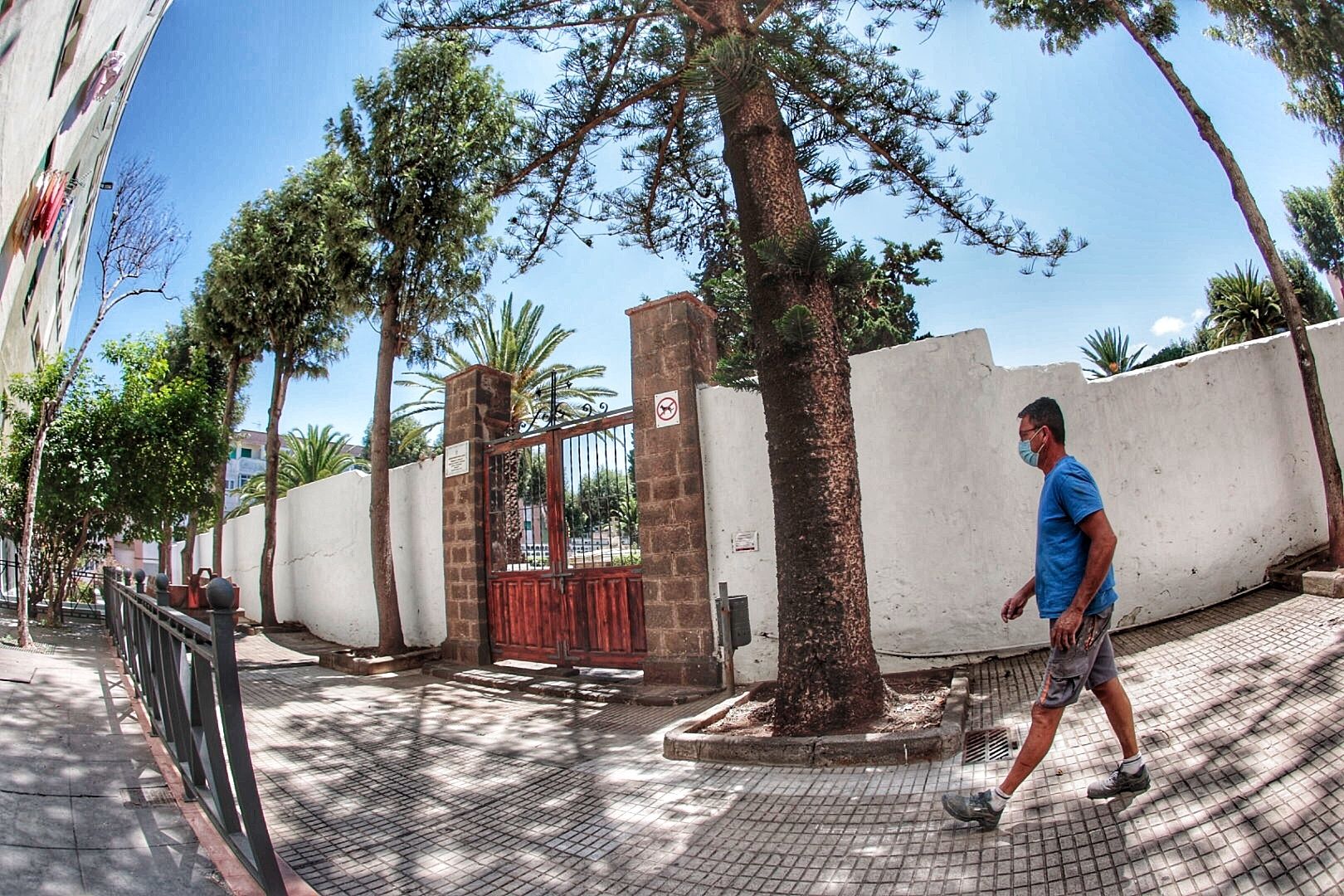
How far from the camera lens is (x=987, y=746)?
146 inches

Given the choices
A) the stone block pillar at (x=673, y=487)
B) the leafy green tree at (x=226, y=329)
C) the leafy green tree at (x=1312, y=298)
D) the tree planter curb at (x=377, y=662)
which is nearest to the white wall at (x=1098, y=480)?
the stone block pillar at (x=673, y=487)

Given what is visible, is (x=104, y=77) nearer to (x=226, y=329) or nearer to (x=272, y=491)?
(x=226, y=329)

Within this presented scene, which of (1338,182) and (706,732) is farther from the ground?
(1338,182)

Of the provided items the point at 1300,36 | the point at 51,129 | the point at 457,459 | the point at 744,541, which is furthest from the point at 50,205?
the point at 1300,36

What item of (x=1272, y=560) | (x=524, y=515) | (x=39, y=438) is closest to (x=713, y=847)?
(x=1272, y=560)

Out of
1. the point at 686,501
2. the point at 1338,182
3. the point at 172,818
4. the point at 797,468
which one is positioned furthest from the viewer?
the point at 1338,182

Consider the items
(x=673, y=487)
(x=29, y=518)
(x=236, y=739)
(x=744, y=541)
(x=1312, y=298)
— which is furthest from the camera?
(x=1312, y=298)

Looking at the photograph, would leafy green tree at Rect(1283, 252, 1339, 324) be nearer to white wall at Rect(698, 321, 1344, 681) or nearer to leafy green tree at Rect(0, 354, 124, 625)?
white wall at Rect(698, 321, 1344, 681)

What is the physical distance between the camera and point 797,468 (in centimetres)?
446

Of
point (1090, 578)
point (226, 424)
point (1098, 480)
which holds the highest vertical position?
point (226, 424)

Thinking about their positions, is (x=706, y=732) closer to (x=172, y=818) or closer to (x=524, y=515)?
(x=172, y=818)

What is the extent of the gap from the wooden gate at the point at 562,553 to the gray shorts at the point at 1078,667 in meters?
4.93

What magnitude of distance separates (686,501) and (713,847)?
13.4ft

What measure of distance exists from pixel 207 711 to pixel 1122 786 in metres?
3.74
